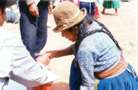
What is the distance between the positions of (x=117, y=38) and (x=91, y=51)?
15.9 ft

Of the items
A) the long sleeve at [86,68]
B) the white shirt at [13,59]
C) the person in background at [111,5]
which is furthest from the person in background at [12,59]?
the person in background at [111,5]

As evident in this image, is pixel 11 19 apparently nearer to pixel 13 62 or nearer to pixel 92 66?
pixel 92 66

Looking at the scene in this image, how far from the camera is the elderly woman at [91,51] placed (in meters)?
3.62

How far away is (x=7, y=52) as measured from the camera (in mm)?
2611

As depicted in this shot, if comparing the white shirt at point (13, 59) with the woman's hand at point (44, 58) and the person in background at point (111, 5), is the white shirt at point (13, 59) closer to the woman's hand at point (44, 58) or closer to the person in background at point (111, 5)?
the woman's hand at point (44, 58)

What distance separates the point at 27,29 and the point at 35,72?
9.44 feet

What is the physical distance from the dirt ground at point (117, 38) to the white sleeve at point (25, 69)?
8.25 ft

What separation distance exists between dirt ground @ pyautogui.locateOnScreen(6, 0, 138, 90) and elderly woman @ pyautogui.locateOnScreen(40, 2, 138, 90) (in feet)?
5.31

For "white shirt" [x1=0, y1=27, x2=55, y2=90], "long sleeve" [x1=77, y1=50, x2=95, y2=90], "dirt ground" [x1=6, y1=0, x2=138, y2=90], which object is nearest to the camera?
"white shirt" [x1=0, y1=27, x2=55, y2=90]

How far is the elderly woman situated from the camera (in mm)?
3625

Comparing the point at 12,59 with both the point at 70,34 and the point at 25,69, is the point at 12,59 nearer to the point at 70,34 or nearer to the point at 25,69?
the point at 25,69

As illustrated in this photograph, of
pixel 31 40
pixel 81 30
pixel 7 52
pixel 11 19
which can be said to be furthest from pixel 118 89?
pixel 11 19

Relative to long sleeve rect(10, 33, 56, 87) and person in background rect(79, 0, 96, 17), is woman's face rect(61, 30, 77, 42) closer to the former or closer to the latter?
long sleeve rect(10, 33, 56, 87)

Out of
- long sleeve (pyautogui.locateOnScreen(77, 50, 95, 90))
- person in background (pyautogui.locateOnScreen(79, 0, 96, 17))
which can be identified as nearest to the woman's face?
long sleeve (pyautogui.locateOnScreen(77, 50, 95, 90))
